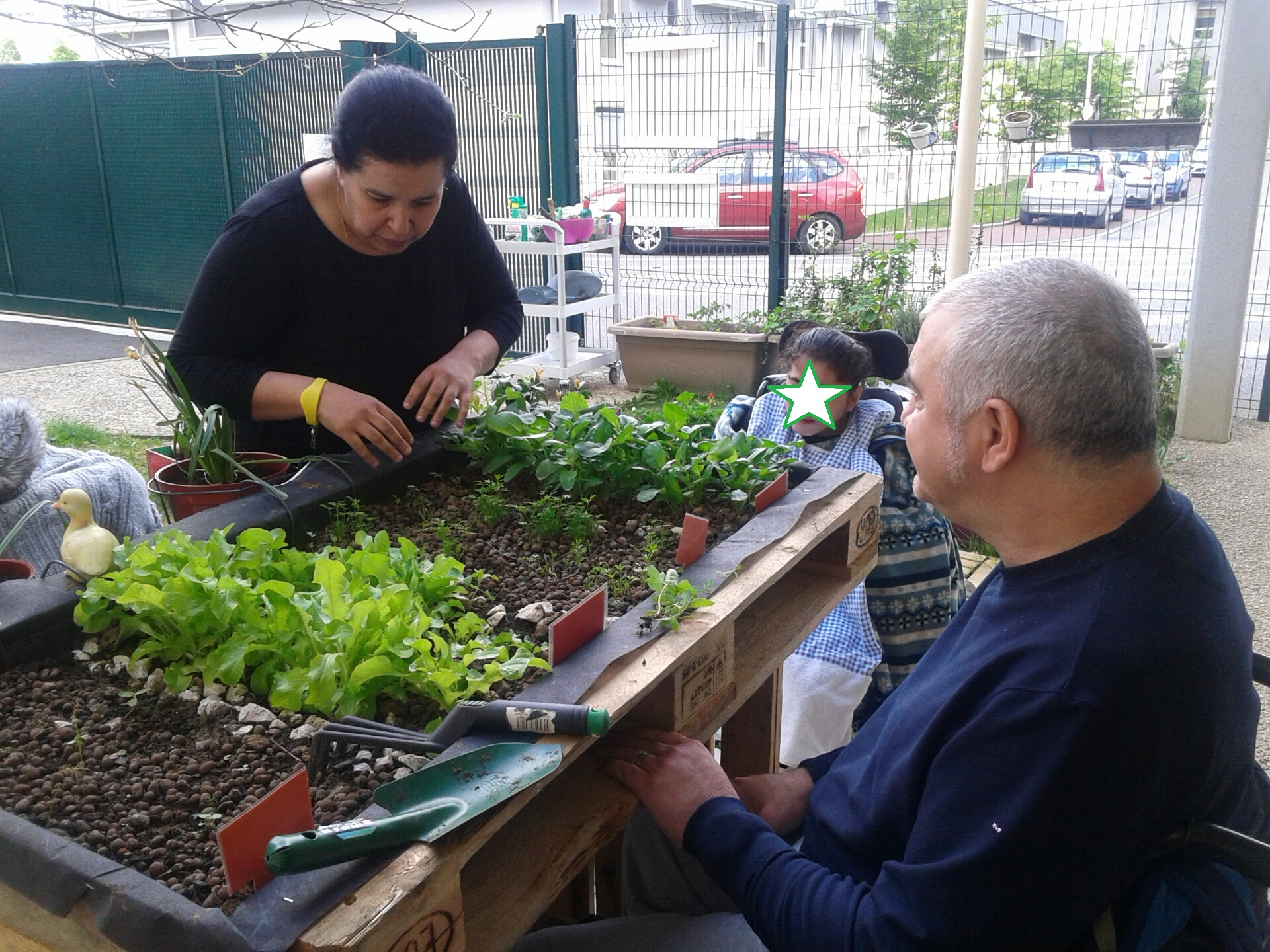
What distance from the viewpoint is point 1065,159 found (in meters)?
6.38

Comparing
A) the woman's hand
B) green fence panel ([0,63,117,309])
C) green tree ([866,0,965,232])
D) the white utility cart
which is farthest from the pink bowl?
green fence panel ([0,63,117,309])

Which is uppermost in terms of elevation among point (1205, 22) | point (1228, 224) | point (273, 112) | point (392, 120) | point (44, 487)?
point (1205, 22)

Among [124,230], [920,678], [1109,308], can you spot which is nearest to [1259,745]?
[920,678]

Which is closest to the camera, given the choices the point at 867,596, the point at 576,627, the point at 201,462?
the point at 576,627

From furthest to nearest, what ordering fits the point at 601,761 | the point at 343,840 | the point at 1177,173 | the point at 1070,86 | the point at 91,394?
the point at 91,394
the point at 1070,86
the point at 1177,173
the point at 601,761
the point at 343,840

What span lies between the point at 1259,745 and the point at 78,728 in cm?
305

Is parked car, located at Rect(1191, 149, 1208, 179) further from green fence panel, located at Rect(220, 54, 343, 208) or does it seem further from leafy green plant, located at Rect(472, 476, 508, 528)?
green fence panel, located at Rect(220, 54, 343, 208)

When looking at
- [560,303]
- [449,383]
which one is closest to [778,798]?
[449,383]

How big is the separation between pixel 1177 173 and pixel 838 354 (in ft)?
14.8

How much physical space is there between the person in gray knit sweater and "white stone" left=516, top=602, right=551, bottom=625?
3.80 feet

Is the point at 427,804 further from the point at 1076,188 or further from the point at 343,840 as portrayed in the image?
the point at 1076,188

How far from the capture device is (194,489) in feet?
6.65

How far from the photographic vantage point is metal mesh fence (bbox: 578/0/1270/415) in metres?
6.13

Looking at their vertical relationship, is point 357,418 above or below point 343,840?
above
